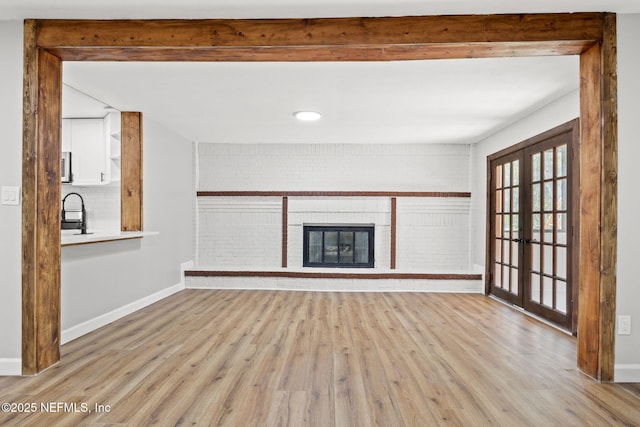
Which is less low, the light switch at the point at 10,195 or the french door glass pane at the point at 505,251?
the light switch at the point at 10,195

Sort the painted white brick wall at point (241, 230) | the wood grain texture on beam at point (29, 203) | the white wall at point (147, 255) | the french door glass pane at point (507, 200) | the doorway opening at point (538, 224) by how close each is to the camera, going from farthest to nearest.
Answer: the painted white brick wall at point (241, 230) → the french door glass pane at point (507, 200) → the doorway opening at point (538, 224) → the white wall at point (147, 255) → the wood grain texture on beam at point (29, 203)

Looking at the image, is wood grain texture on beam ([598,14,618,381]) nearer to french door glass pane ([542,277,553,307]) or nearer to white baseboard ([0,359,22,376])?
french door glass pane ([542,277,553,307])

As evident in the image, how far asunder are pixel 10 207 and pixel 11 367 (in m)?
1.08

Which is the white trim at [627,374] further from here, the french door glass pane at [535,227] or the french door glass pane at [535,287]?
the french door glass pane at [535,227]

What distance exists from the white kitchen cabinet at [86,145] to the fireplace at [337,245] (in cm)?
305

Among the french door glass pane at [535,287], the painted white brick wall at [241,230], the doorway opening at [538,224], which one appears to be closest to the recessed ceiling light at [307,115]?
the painted white brick wall at [241,230]

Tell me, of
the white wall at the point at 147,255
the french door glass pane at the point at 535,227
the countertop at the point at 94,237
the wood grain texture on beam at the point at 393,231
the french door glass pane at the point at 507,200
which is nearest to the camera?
the countertop at the point at 94,237

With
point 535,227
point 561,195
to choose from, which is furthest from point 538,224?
point 561,195

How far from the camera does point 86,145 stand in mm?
4754

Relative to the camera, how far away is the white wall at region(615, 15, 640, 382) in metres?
2.46

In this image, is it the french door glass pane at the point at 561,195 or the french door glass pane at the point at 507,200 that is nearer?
the french door glass pane at the point at 561,195

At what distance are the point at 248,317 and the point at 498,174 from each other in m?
3.84

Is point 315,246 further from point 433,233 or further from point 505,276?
point 505,276

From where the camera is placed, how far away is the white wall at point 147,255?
3396mm
